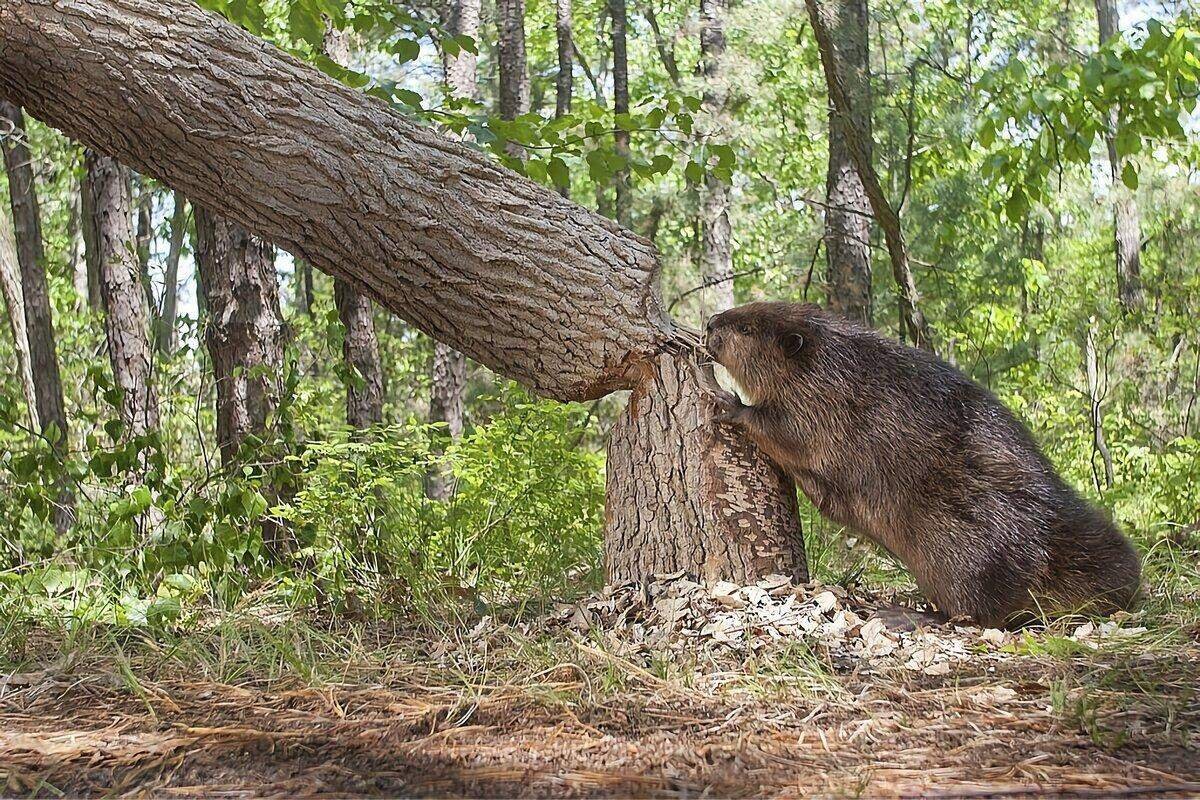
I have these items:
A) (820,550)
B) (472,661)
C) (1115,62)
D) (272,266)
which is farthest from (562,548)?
(1115,62)

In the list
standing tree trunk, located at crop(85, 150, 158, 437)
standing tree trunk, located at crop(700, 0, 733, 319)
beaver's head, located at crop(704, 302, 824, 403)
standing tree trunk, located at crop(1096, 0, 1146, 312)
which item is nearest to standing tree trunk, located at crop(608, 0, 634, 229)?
standing tree trunk, located at crop(700, 0, 733, 319)

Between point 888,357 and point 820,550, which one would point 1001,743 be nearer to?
point 888,357

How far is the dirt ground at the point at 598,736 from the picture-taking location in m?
2.24

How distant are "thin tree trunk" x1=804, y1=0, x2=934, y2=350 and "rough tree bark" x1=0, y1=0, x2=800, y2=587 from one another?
8.03 ft

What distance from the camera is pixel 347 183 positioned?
367cm

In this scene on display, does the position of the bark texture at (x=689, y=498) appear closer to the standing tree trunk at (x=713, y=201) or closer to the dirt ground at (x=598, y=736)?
the dirt ground at (x=598, y=736)

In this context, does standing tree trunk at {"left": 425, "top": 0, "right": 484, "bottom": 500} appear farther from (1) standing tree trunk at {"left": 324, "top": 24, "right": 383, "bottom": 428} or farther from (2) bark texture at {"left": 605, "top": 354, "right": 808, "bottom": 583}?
(2) bark texture at {"left": 605, "top": 354, "right": 808, "bottom": 583}

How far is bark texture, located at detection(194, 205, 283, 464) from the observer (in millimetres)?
5555

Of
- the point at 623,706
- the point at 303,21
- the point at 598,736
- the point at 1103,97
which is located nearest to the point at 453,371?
the point at 303,21

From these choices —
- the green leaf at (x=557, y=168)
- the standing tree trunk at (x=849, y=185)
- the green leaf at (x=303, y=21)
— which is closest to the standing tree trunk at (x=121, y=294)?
the green leaf at (x=303, y=21)

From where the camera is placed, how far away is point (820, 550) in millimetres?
4758

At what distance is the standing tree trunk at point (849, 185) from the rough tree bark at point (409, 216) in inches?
116

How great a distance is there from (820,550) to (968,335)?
14.9 feet

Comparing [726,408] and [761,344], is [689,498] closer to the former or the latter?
[726,408]
